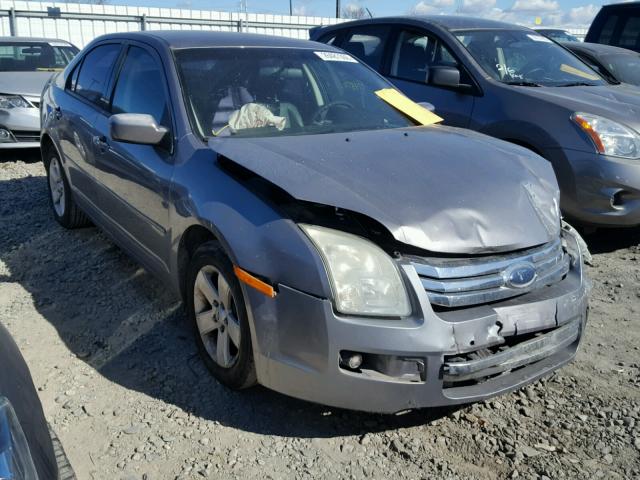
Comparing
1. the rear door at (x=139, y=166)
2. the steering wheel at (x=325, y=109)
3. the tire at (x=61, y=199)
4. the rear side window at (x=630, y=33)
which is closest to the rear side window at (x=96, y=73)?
the rear door at (x=139, y=166)

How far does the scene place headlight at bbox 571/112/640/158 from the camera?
4.38m

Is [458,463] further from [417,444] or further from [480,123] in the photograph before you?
[480,123]

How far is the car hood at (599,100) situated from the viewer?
4523 millimetres

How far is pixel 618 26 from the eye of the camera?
948cm

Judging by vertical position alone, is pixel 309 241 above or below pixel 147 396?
above

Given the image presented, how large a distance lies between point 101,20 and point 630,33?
13054mm

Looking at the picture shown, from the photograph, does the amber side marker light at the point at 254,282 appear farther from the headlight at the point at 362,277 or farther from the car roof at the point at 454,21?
the car roof at the point at 454,21

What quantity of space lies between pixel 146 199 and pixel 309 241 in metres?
1.36

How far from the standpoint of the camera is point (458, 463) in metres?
2.41

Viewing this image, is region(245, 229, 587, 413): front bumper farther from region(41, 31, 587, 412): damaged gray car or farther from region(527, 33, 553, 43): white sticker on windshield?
region(527, 33, 553, 43): white sticker on windshield

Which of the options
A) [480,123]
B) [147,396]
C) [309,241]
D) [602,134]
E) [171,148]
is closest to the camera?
[309,241]

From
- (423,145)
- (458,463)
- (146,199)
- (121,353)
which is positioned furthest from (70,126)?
(458,463)

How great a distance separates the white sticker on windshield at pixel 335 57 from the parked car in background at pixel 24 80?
16.3 feet

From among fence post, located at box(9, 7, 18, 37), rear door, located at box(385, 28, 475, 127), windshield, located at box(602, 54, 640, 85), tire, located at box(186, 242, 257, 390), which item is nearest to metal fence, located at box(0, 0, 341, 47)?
fence post, located at box(9, 7, 18, 37)
